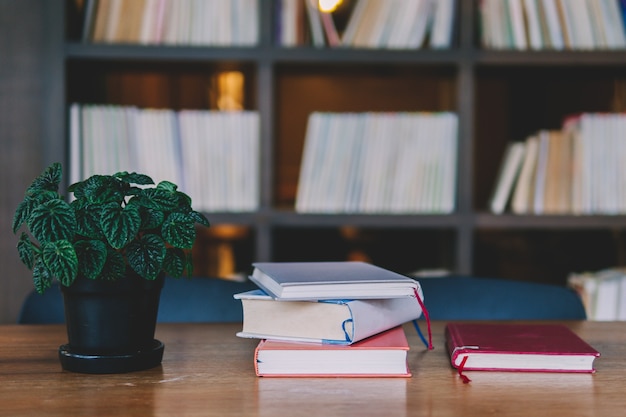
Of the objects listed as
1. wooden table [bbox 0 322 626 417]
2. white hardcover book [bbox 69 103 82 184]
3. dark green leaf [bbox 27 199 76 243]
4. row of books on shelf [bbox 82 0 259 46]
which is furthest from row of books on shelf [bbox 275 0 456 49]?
dark green leaf [bbox 27 199 76 243]

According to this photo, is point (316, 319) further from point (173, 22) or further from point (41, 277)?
point (173, 22)

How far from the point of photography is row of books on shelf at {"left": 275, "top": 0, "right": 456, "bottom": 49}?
2.19 m

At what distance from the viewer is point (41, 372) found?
3.14ft

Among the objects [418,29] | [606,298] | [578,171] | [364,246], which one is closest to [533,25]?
[418,29]

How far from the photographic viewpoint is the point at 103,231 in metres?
0.86

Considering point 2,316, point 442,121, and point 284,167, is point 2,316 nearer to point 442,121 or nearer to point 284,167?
point 284,167

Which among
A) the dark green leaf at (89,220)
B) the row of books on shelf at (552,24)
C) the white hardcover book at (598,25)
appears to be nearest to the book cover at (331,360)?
the dark green leaf at (89,220)

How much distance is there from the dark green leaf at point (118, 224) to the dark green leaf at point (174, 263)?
0.07 meters

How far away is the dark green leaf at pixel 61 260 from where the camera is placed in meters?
0.85

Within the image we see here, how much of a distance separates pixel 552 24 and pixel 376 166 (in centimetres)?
65

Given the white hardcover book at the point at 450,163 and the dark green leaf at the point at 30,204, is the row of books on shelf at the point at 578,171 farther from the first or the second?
the dark green leaf at the point at 30,204

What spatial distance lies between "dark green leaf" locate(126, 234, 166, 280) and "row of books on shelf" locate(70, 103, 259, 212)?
1287mm

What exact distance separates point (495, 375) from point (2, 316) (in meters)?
1.67

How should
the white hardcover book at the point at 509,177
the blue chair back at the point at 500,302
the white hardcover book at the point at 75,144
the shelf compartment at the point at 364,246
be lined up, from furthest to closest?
1. the shelf compartment at the point at 364,246
2. the white hardcover book at the point at 509,177
3. the white hardcover book at the point at 75,144
4. the blue chair back at the point at 500,302
